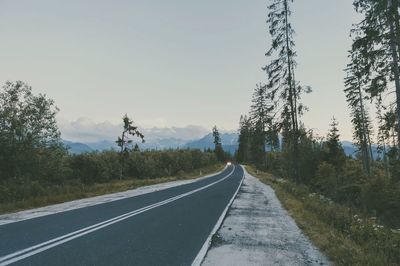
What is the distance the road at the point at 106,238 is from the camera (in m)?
5.90

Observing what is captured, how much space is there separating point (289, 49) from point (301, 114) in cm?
547

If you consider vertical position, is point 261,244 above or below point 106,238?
below

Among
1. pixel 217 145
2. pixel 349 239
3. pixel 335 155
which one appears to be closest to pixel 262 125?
pixel 335 155

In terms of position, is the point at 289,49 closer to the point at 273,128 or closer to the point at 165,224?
the point at 273,128

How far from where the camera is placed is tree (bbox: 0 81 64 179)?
26.7m

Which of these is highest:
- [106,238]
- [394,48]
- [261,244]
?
[394,48]

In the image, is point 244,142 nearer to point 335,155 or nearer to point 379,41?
point 335,155

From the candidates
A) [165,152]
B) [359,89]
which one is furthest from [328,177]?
[165,152]

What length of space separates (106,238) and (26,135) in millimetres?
23882

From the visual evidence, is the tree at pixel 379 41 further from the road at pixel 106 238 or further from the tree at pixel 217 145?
the tree at pixel 217 145

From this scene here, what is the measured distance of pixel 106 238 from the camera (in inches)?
296

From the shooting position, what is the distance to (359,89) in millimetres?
45125

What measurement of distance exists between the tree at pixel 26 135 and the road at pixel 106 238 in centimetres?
1851

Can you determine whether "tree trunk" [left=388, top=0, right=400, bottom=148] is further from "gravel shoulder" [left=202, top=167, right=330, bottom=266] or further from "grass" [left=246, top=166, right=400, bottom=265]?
"gravel shoulder" [left=202, top=167, right=330, bottom=266]
